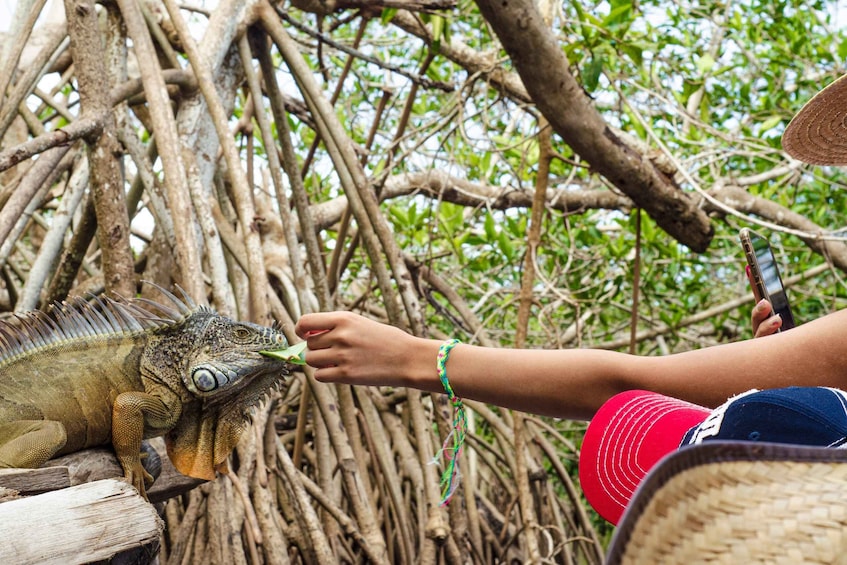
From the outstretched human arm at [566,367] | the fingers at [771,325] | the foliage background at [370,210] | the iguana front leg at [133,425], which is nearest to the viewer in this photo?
the outstretched human arm at [566,367]

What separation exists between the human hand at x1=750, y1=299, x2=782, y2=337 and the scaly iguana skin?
940 millimetres

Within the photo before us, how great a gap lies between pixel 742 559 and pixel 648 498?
0.09 meters

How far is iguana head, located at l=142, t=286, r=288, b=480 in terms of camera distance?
62.8 inches

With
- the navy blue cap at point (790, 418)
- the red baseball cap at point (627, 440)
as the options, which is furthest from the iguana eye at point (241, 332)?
the navy blue cap at point (790, 418)

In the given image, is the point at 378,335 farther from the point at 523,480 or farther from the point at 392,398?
the point at 392,398

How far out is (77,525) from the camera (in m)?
1.20

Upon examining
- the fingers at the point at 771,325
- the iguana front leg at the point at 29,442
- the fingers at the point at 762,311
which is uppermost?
the fingers at the point at 762,311

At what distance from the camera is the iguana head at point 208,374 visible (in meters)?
1.59

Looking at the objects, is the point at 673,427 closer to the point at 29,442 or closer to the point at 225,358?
the point at 225,358

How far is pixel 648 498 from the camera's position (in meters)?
0.74

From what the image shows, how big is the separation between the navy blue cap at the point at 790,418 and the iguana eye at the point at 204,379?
90 centimetres

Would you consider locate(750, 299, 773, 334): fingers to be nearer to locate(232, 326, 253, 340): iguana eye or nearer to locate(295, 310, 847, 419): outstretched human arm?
locate(295, 310, 847, 419): outstretched human arm

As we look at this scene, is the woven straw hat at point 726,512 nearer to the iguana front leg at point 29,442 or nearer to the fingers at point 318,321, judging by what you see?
the fingers at point 318,321

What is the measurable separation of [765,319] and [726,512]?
3.72 feet
